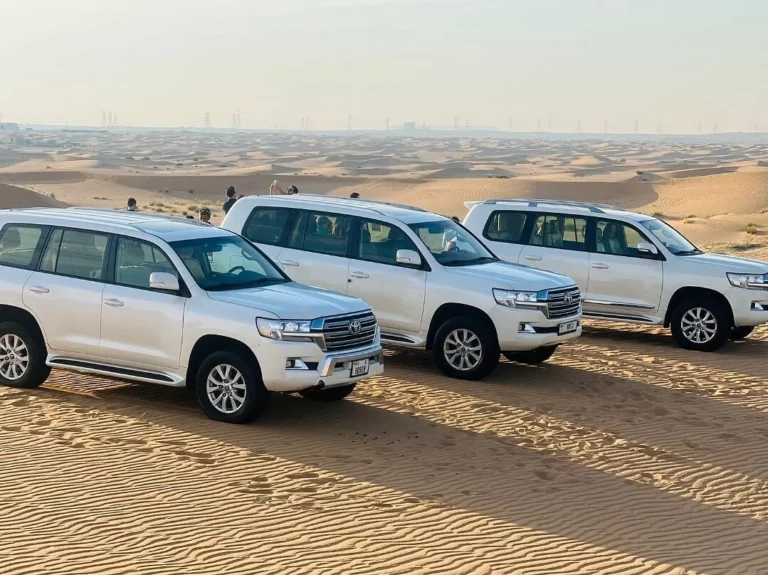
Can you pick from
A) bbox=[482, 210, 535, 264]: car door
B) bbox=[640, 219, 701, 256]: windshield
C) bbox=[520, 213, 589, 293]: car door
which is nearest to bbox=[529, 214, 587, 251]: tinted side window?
bbox=[520, 213, 589, 293]: car door

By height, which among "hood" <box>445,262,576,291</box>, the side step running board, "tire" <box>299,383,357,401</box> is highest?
"hood" <box>445,262,576,291</box>

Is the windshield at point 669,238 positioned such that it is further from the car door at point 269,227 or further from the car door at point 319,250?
the car door at point 269,227

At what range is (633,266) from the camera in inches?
596

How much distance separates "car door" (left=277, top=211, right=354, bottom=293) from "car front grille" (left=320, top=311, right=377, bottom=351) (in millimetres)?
2654

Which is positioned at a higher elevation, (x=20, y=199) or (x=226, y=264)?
(x=226, y=264)

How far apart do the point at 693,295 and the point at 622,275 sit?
0.96 metres

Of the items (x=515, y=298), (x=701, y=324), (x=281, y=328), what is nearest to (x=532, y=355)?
(x=515, y=298)

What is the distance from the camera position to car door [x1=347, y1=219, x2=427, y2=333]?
12695mm

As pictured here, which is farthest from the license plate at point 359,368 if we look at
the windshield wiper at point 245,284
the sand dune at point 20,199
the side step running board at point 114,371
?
the sand dune at point 20,199

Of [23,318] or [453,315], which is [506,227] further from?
[23,318]

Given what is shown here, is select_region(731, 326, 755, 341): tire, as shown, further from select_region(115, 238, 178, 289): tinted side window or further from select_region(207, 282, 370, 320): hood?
select_region(115, 238, 178, 289): tinted side window

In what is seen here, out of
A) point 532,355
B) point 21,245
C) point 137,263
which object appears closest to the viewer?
point 137,263

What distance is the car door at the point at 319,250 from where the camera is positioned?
1323cm

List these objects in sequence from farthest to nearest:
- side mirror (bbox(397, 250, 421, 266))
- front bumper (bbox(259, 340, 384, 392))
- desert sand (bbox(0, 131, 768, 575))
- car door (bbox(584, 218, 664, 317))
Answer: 1. car door (bbox(584, 218, 664, 317))
2. side mirror (bbox(397, 250, 421, 266))
3. front bumper (bbox(259, 340, 384, 392))
4. desert sand (bbox(0, 131, 768, 575))
